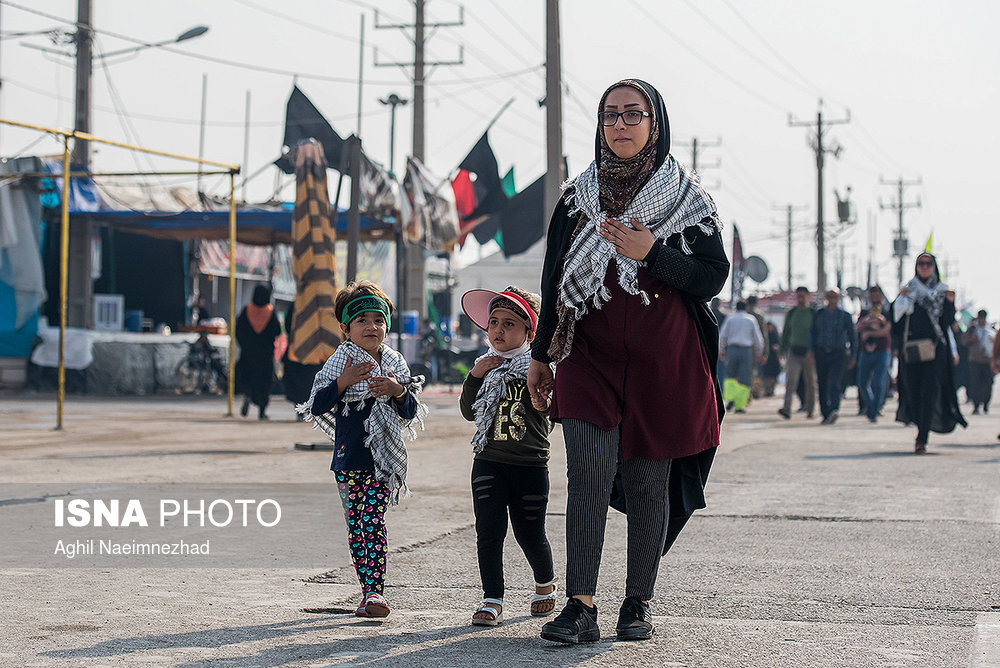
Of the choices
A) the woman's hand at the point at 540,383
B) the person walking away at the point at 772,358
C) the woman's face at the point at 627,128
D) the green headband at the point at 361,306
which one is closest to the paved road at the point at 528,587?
the woman's hand at the point at 540,383

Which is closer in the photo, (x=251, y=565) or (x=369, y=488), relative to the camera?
(x=369, y=488)

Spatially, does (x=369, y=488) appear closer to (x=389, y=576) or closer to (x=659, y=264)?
(x=389, y=576)

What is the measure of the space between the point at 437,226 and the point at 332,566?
51.1 ft

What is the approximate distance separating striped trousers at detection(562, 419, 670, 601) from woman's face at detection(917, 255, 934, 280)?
8.40 metres

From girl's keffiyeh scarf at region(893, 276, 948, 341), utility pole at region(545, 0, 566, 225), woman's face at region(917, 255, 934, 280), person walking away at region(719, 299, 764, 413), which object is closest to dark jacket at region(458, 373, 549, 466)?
woman's face at region(917, 255, 934, 280)

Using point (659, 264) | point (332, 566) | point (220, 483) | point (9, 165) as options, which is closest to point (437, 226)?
point (9, 165)

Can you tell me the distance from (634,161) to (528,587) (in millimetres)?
1820

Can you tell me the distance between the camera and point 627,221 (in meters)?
4.43

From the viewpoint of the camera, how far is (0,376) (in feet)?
72.5

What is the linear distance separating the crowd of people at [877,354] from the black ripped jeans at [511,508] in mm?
8198

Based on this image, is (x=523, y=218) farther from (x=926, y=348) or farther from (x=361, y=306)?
(x=361, y=306)

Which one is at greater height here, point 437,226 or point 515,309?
point 437,226

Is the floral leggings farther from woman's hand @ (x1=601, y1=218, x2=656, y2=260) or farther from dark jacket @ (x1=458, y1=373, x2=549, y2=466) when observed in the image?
woman's hand @ (x1=601, y1=218, x2=656, y2=260)

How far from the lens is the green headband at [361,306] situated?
520 cm
